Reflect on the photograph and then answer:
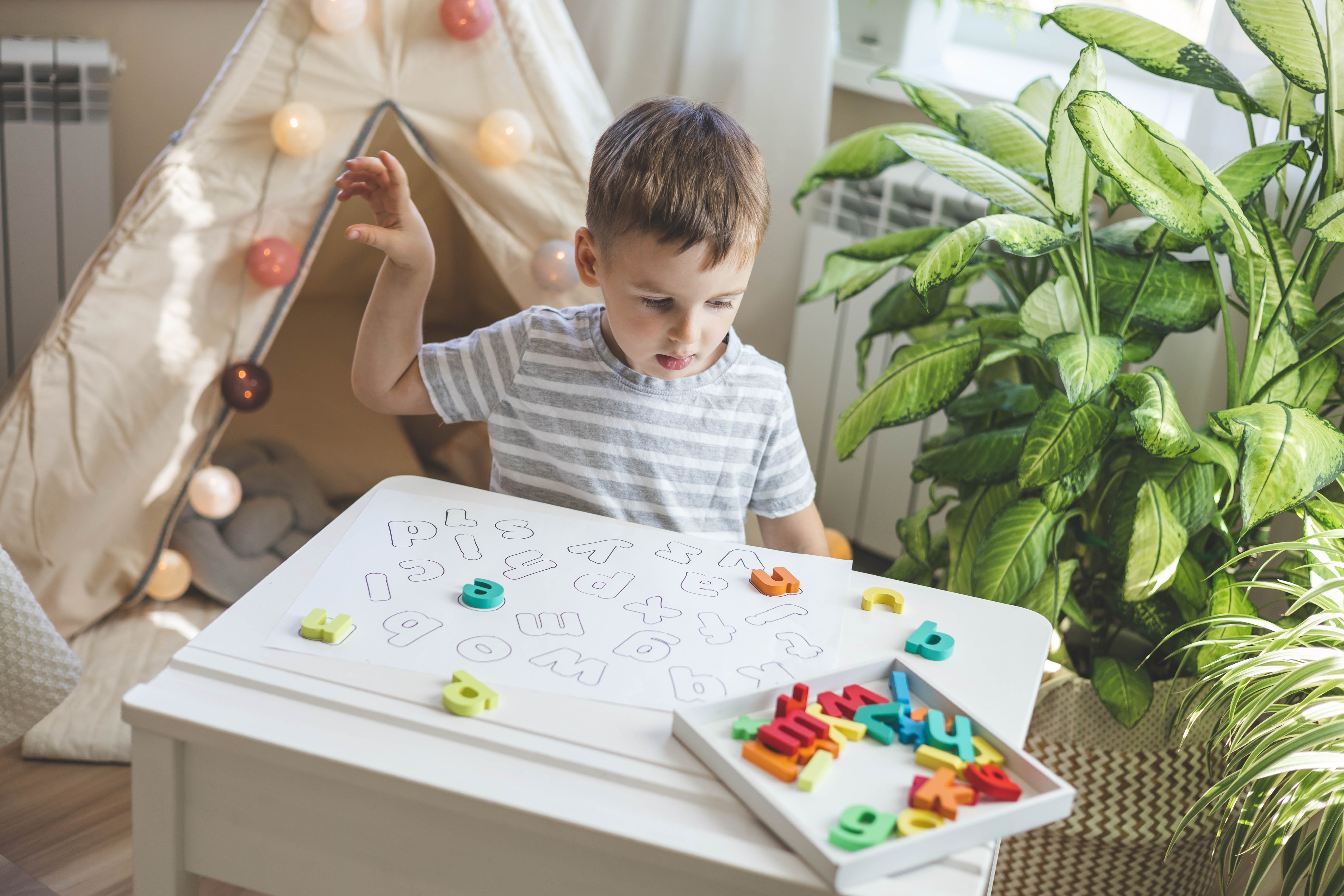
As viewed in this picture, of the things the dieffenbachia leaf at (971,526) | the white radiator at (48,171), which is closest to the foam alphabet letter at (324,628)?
the dieffenbachia leaf at (971,526)

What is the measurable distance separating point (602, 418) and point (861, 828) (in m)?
0.52

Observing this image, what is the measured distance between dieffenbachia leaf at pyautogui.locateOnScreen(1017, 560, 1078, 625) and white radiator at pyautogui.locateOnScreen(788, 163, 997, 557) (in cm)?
71

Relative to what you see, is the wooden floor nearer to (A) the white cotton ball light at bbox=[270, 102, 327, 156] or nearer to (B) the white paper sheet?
(B) the white paper sheet

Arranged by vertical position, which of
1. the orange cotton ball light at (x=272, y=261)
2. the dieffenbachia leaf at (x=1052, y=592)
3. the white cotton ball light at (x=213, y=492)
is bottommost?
the white cotton ball light at (x=213, y=492)

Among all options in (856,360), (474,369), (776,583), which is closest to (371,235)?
(474,369)

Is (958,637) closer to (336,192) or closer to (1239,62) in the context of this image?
(1239,62)

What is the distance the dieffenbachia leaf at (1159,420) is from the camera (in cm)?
101

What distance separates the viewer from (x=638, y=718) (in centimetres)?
65

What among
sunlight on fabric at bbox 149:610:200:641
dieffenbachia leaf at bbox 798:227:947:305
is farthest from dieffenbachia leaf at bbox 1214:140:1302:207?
sunlight on fabric at bbox 149:610:200:641

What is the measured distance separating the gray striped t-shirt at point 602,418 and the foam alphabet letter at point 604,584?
0.62 ft

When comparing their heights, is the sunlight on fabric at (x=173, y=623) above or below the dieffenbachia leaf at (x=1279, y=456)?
below

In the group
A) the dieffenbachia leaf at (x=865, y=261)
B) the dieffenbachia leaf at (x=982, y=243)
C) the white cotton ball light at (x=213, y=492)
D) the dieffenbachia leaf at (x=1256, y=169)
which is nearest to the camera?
the dieffenbachia leaf at (x=982, y=243)

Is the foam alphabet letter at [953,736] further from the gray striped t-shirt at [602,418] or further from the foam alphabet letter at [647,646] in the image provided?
the gray striped t-shirt at [602,418]

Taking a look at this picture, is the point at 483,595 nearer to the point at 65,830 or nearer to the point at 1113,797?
the point at 1113,797
